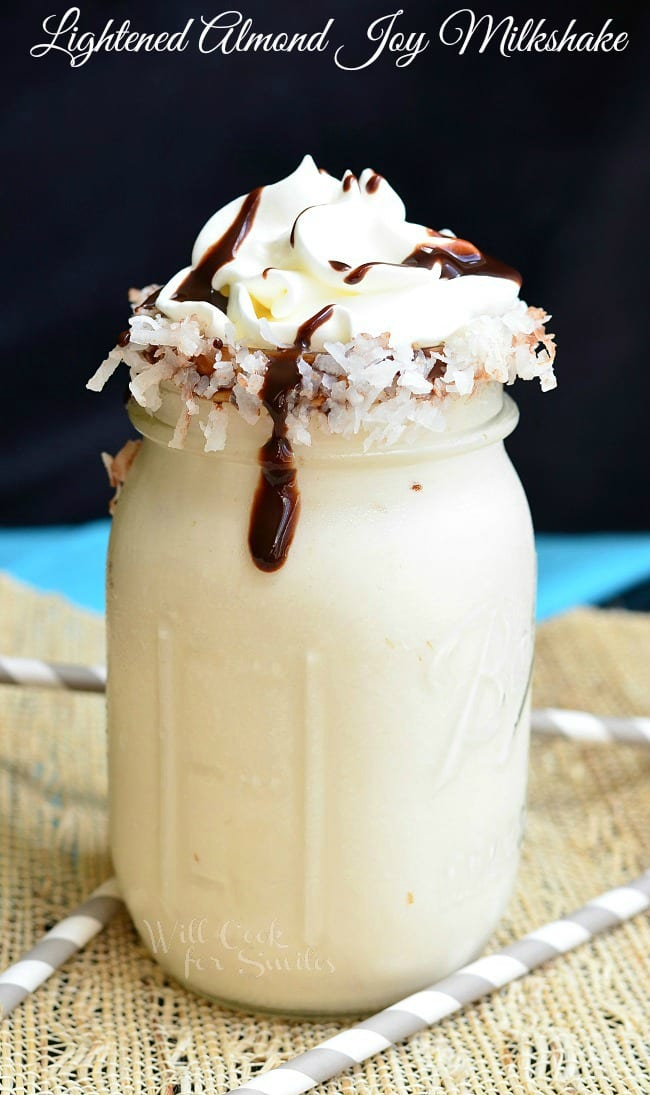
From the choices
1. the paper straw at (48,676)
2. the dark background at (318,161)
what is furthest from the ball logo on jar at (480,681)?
the dark background at (318,161)

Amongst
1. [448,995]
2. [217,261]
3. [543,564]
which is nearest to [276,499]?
[217,261]

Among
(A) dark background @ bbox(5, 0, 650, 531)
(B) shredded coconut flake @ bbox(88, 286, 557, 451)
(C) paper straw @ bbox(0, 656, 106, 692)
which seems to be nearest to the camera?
(B) shredded coconut flake @ bbox(88, 286, 557, 451)

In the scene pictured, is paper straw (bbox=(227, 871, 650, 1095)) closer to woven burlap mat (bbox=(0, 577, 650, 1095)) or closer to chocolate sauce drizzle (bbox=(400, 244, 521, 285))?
woven burlap mat (bbox=(0, 577, 650, 1095))

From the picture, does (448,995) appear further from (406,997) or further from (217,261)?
(217,261)

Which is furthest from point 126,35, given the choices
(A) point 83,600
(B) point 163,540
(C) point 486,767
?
(C) point 486,767

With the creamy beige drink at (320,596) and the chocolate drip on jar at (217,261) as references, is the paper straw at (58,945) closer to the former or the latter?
the creamy beige drink at (320,596)

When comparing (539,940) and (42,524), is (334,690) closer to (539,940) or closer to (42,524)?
(539,940)

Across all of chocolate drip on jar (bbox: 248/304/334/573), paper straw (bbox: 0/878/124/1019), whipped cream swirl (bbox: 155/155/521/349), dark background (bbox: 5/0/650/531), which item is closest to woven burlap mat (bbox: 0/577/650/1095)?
paper straw (bbox: 0/878/124/1019)
